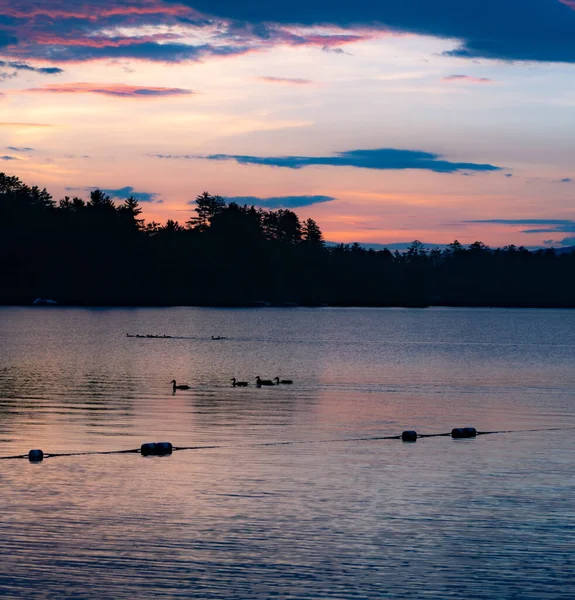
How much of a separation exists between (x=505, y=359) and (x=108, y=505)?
72058 mm

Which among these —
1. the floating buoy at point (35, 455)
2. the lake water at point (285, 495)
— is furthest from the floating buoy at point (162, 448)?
the floating buoy at point (35, 455)

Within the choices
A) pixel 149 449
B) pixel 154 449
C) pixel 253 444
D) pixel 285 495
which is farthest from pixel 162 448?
pixel 285 495

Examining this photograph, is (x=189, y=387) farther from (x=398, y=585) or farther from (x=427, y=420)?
(x=398, y=585)

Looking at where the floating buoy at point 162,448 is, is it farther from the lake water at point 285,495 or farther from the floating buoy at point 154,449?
the lake water at point 285,495

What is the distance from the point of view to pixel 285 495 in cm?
2497

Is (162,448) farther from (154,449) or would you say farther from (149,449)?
(149,449)

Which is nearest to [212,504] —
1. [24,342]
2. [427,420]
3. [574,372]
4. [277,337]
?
[427,420]

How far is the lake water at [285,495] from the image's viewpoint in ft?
58.3

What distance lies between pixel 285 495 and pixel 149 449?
25.0ft

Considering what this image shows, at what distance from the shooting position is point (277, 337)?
13588 cm

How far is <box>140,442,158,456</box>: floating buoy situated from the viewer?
→ 31.2 metres

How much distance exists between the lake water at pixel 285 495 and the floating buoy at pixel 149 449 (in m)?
0.41

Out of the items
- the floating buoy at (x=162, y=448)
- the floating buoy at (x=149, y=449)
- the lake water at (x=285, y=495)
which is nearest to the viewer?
the lake water at (x=285, y=495)

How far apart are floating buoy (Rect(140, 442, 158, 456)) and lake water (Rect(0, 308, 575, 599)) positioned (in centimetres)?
41
